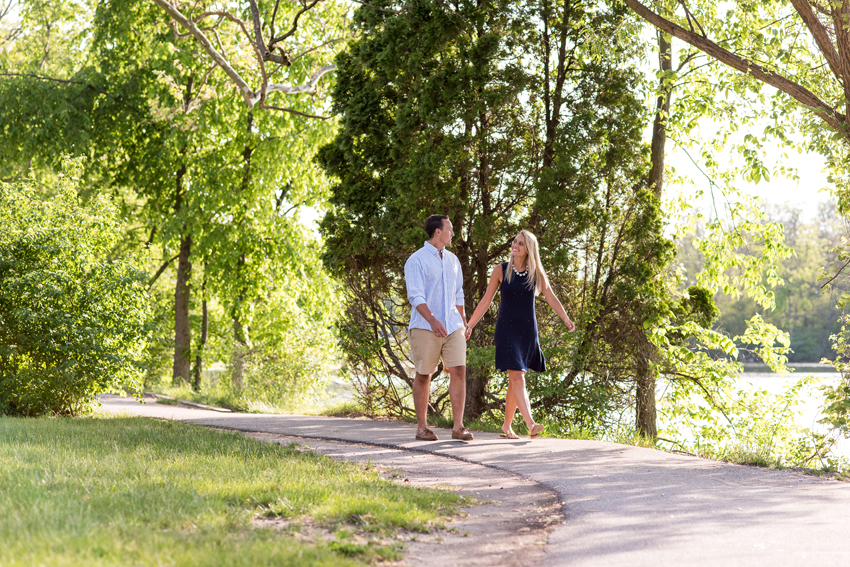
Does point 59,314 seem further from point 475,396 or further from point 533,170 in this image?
point 533,170

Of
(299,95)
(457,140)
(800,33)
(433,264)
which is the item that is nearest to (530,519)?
(433,264)

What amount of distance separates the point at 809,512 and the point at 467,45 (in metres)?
7.09

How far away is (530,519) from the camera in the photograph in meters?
4.74

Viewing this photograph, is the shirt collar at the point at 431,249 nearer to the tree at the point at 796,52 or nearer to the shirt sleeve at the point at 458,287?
the shirt sleeve at the point at 458,287

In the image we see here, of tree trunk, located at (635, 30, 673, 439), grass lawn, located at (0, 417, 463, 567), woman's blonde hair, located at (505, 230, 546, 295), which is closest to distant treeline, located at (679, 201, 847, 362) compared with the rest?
tree trunk, located at (635, 30, 673, 439)

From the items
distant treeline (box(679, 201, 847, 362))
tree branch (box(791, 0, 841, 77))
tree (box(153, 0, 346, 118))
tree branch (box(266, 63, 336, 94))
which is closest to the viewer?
tree branch (box(791, 0, 841, 77))

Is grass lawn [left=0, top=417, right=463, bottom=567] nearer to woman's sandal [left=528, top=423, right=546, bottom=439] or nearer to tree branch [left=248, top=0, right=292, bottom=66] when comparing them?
woman's sandal [left=528, top=423, right=546, bottom=439]

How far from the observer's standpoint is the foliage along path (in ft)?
12.7

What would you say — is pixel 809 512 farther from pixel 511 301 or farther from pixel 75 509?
pixel 75 509

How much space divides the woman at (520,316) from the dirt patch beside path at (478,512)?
136 centimetres

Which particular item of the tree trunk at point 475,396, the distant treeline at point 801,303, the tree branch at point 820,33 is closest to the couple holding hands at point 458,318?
the tree trunk at point 475,396

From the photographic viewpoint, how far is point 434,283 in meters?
7.61

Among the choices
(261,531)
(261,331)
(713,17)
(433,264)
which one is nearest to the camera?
(261,531)

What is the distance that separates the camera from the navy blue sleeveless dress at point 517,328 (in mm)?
7816
